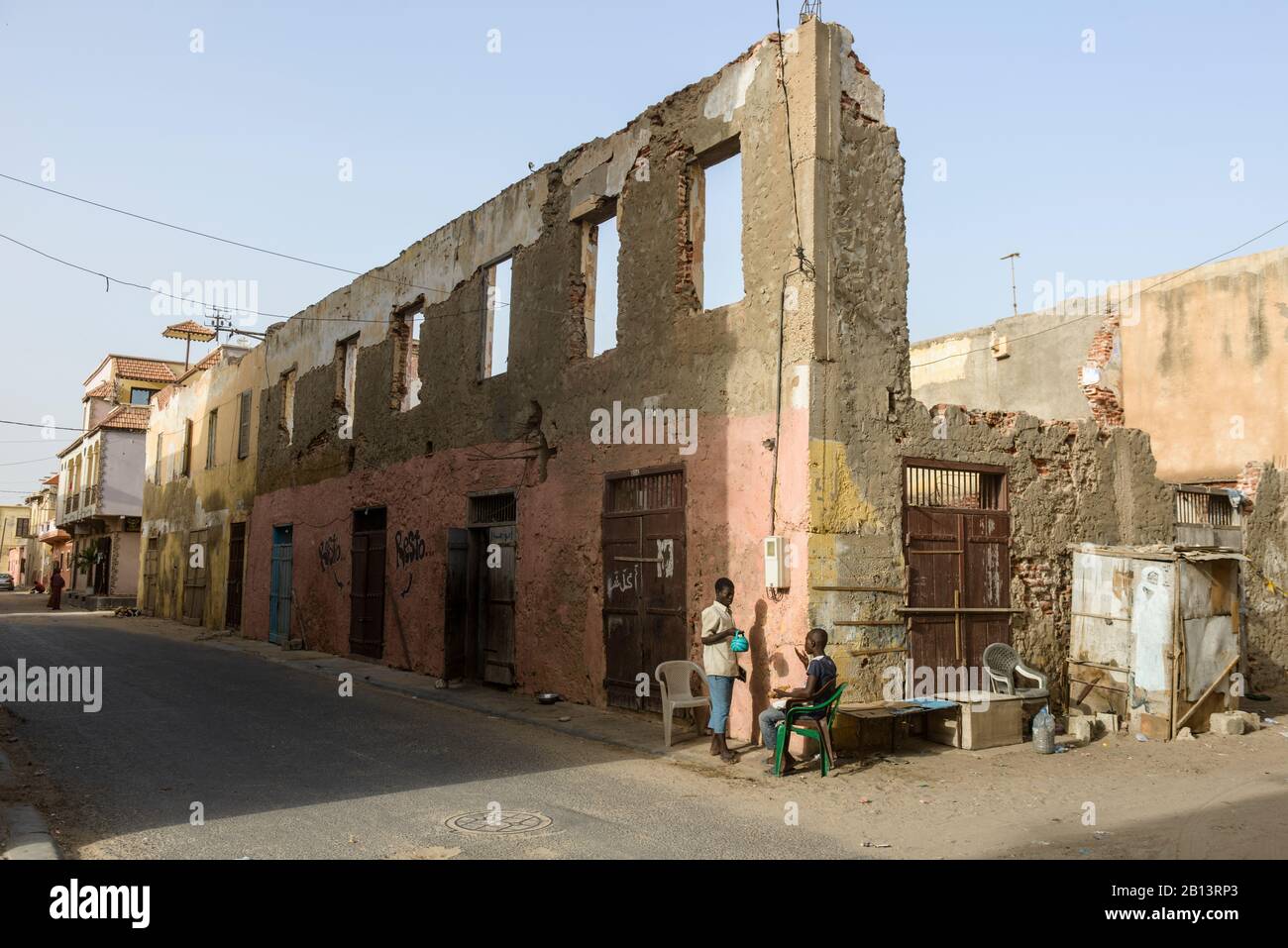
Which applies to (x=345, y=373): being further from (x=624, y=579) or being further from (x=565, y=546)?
(x=624, y=579)

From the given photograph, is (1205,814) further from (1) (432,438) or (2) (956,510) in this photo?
(1) (432,438)

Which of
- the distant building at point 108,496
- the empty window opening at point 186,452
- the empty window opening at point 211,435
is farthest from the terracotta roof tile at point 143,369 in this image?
the empty window opening at point 211,435

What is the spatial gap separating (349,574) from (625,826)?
1277 cm

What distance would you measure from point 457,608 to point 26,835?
27.9 feet

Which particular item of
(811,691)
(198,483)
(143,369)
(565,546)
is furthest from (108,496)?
(811,691)

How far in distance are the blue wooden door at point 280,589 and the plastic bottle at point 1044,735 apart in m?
15.7

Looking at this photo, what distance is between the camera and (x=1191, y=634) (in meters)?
9.88

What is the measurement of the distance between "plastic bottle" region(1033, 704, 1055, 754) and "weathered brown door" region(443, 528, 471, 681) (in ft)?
26.2

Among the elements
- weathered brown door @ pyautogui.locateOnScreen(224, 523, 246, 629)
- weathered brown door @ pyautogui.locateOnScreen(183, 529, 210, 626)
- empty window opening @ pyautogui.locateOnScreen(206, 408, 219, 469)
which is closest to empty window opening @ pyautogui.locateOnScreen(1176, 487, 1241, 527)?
weathered brown door @ pyautogui.locateOnScreen(224, 523, 246, 629)

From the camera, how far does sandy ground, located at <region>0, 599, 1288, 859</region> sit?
581 cm

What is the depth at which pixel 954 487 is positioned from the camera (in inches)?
407

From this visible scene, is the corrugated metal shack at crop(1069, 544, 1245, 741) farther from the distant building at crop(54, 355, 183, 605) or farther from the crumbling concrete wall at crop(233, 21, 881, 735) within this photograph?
the distant building at crop(54, 355, 183, 605)
